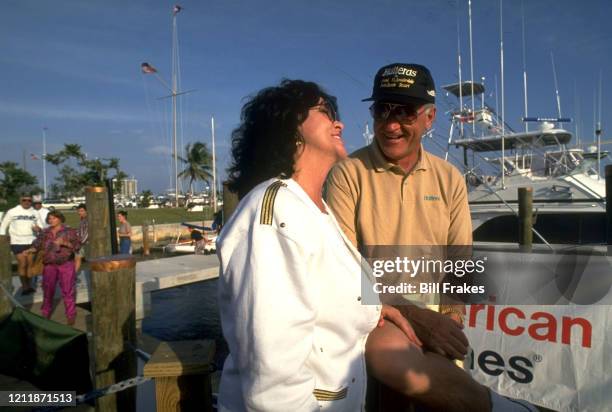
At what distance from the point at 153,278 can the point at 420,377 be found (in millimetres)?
9030

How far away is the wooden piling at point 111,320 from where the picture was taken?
3.28m

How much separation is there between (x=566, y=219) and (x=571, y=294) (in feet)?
12.5

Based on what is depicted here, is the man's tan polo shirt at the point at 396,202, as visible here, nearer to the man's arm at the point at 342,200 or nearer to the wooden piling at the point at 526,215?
the man's arm at the point at 342,200

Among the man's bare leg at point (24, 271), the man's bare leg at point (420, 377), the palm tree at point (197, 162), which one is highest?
the palm tree at point (197, 162)

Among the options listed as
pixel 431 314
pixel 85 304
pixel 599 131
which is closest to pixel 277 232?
pixel 431 314

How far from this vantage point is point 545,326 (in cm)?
469

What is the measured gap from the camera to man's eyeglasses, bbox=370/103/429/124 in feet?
7.37

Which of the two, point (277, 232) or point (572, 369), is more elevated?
point (277, 232)

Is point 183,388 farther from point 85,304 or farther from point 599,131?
point 599,131

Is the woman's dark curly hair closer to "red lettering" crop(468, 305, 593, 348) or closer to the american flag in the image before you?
"red lettering" crop(468, 305, 593, 348)

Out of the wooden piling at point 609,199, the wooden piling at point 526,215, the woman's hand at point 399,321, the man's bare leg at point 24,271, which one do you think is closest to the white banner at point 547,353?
the wooden piling at point 609,199

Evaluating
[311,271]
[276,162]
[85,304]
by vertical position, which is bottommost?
[85,304]

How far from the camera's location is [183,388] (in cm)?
203

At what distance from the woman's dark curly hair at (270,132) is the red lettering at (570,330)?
4.18m
